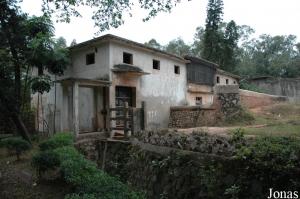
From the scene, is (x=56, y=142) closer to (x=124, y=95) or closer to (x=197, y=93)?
(x=124, y=95)

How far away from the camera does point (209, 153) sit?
5.12 meters

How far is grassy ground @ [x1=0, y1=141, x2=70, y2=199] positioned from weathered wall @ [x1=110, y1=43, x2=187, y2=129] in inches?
209

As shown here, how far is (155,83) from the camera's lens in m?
16.0

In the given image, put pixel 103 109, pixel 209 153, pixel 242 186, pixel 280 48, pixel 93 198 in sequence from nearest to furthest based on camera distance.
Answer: pixel 242 186 < pixel 209 153 < pixel 93 198 < pixel 103 109 < pixel 280 48

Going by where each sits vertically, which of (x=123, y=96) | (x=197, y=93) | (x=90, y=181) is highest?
(x=197, y=93)

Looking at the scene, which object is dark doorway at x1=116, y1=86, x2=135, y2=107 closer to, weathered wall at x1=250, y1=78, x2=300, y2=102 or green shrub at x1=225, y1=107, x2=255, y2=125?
green shrub at x1=225, y1=107, x2=255, y2=125

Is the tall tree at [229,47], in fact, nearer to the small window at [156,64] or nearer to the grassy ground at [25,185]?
the small window at [156,64]

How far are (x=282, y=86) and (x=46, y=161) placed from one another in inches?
1018

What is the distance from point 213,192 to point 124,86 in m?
9.78

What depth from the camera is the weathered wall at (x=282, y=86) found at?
26605 mm

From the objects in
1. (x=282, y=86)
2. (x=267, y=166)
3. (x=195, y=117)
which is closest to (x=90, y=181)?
(x=267, y=166)

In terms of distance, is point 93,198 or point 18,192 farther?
point 18,192

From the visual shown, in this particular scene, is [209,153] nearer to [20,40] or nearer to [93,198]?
[93,198]

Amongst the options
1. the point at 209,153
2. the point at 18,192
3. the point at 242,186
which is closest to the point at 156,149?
the point at 209,153
